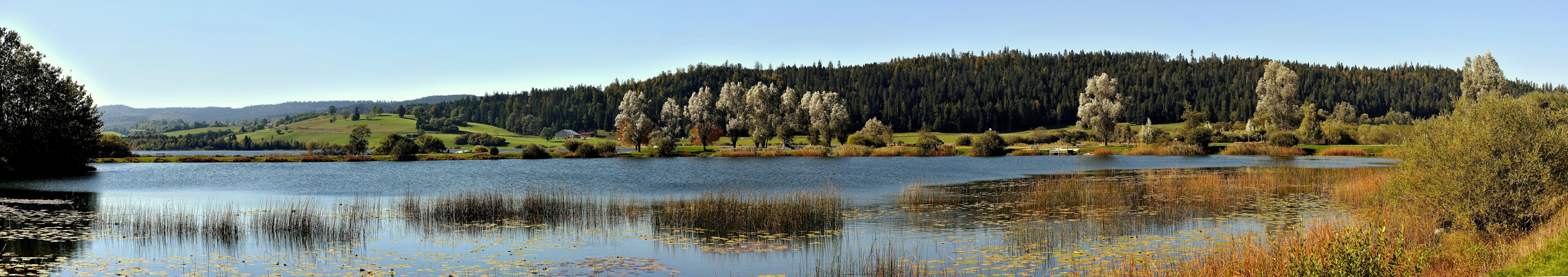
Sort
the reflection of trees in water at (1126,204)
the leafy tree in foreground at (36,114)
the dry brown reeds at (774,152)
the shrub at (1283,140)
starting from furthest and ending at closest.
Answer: the dry brown reeds at (774,152) → the shrub at (1283,140) → the leafy tree in foreground at (36,114) → the reflection of trees in water at (1126,204)

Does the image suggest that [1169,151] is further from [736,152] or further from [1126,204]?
[1126,204]

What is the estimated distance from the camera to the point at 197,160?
219 feet

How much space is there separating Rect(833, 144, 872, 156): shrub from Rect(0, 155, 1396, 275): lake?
139ft

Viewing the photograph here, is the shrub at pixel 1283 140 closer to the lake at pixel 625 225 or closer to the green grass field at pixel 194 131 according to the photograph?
the lake at pixel 625 225

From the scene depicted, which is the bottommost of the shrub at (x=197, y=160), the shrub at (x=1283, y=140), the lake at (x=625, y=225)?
the lake at (x=625, y=225)

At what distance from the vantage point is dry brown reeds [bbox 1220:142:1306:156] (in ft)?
229

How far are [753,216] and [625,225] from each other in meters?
3.17

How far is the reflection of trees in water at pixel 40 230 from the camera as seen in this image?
1350 cm

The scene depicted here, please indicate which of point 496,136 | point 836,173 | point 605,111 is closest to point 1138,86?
point 605,111

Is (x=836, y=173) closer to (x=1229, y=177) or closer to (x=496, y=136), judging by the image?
(x=1229, y=177)

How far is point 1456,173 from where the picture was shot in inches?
576

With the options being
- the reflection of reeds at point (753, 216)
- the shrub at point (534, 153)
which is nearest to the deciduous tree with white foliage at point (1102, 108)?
the shrub at point (534, 153)

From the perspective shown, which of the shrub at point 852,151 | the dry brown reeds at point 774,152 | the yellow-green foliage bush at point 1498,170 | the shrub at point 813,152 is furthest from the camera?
the dry brown reeds at point 774,152

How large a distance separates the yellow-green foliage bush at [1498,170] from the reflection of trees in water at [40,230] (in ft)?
78.0
